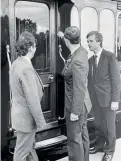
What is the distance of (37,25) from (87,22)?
0.70 m

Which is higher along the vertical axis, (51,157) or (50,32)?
(50,32)

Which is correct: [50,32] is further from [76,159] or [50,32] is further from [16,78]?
[76,159]

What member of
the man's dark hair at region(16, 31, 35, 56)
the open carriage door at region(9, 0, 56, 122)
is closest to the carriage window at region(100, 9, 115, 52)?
the open carriage door at region(9, 0, 56, 122)

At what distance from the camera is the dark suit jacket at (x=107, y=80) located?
Answer: 9.49 ft

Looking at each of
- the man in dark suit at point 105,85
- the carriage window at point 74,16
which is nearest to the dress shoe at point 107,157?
the man in dark suit at point 105,85

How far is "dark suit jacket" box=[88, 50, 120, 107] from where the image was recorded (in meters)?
2.89

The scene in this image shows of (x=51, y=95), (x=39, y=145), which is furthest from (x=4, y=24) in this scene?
(x=39, y=145)

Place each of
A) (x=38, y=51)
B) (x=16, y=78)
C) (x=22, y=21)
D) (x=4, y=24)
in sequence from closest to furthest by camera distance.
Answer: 1. (x=16, y=78)
2. (x=4, y=24)
3. (x=22, y=21)
4. (x=38, y=51)

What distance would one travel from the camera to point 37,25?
2.86 m

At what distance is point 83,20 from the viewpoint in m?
3.20

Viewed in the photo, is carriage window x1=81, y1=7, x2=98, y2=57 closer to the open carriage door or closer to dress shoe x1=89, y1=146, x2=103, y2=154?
the open carriage door

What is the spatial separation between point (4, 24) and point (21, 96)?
74 centimetres

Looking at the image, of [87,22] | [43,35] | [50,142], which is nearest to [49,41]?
[43,35]

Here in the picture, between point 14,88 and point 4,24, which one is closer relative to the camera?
point 14,88
